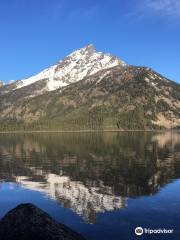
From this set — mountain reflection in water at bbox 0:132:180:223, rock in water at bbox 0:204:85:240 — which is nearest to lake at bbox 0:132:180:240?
mountain reflection in water at bbox 0:132:180:223

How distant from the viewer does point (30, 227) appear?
2711 cm

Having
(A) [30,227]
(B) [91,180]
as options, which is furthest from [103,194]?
(A) [30,227]

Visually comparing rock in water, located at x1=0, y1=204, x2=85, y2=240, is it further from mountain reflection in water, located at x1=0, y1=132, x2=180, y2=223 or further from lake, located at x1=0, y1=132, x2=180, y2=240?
mountain reflection in water, located at x1=0, y1=132, x2=180, y2=223

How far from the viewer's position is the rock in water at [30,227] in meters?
26.6

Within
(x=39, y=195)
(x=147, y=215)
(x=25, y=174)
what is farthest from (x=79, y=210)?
(x=25, y=174)

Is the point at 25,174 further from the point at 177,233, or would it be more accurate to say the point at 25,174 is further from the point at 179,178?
the point at 177,233

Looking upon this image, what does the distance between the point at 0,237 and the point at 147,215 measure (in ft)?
66.6

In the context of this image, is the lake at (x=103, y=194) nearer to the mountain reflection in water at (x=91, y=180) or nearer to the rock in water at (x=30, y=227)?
the mountain reflection in water at (x=91, y=180)

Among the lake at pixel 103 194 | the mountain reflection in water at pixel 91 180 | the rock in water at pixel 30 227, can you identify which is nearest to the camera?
the rock in water at pixel 30 227

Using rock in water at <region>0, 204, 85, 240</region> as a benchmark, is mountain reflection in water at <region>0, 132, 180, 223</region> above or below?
below

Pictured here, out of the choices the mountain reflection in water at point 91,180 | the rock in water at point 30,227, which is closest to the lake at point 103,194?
the mountain reflection in water at point 91,180

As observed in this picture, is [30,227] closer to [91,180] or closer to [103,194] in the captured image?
[103,194]

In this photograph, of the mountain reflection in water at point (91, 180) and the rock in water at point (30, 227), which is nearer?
the rock in water at point (30, 227)

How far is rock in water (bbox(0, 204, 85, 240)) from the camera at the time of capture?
26625 mm
